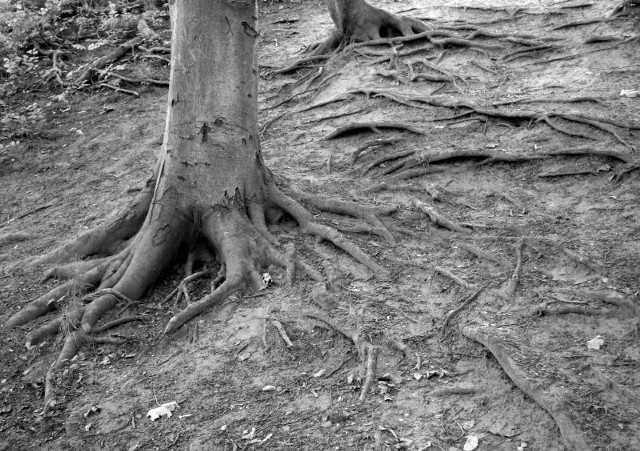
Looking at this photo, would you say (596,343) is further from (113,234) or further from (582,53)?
(582,53)

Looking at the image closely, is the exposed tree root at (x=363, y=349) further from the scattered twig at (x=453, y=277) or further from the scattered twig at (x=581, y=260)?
the scattered twig at (x=581, y=260)

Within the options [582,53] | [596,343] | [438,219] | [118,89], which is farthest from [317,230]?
[118,89]

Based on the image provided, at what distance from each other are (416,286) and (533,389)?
156 centimetres

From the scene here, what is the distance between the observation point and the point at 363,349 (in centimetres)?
486

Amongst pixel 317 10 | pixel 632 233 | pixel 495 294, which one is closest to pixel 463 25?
pixel 317 10

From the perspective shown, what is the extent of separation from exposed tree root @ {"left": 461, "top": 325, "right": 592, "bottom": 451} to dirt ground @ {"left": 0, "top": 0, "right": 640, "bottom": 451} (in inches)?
0.6

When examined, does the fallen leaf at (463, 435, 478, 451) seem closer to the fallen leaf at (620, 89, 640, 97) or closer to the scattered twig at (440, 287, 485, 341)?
the scattered twig at (440, 287, 485, 341)

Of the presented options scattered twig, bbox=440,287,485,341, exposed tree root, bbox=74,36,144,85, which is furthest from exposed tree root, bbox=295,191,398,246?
exposed tree root, bbox=74,36,144,85

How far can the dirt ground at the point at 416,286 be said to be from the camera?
4.35 meters

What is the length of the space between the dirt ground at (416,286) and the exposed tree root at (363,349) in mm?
53

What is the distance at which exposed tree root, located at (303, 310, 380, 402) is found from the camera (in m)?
4.61

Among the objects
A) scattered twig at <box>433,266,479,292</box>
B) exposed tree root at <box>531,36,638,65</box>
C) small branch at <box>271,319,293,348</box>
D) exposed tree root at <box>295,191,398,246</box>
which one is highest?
exposed tree root at <box>531,36,638,65</box>

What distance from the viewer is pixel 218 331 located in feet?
17.9

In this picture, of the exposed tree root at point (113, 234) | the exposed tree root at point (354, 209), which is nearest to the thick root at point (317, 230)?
the exposed tree root at point (354, 209)
